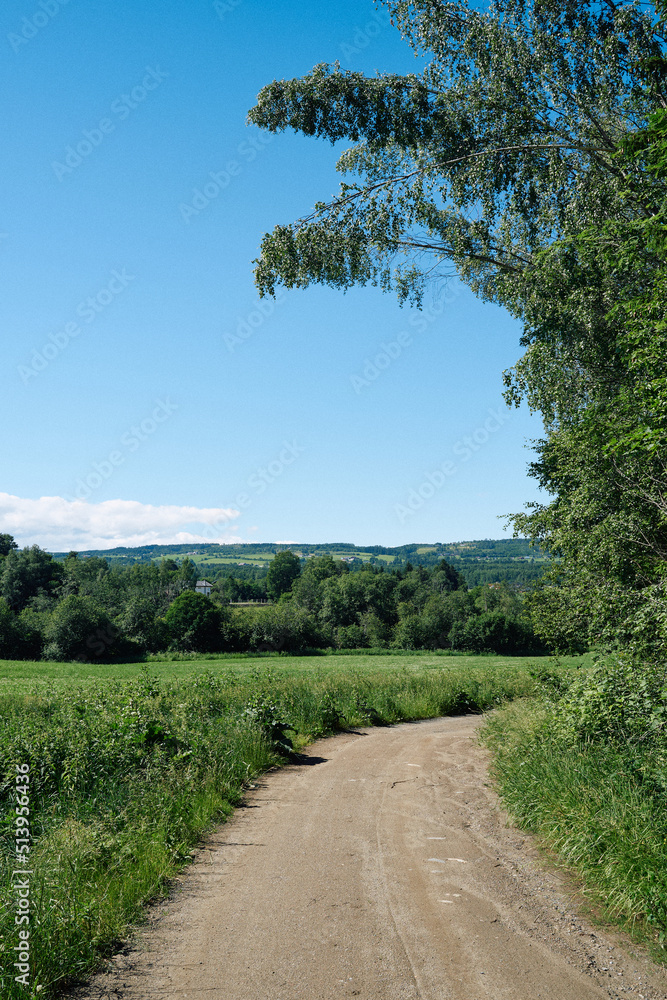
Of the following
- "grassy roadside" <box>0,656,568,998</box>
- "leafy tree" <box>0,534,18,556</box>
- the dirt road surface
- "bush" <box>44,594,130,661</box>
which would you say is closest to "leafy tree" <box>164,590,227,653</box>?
"bush" <box>44,594,130,661</box>

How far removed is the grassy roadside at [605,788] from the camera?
16.5ft

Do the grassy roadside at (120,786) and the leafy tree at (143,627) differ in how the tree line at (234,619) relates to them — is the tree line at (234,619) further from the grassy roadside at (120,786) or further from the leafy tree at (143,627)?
the grassy roadside at (120,786)

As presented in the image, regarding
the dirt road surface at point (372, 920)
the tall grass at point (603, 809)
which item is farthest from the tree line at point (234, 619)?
the dirt road surface at point (372, 920)

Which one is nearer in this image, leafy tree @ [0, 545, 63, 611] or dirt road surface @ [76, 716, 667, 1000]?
dirt road surface @ [76, 716, 667, 1000]

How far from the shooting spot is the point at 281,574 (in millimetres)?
143250

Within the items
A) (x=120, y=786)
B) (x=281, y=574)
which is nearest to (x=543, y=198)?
(x=120, y=786)

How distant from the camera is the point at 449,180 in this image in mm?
13930

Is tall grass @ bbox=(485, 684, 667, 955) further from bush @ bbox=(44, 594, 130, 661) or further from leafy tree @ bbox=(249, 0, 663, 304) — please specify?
bush @ bbox=(44, 594, 130, 661)

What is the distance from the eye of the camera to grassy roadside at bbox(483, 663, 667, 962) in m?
5.04

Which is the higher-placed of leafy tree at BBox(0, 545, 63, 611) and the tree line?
leafy tree at BBox(0, 545, 63, 611)

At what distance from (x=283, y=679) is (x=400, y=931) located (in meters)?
13.2

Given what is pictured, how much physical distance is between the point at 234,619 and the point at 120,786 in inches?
2713

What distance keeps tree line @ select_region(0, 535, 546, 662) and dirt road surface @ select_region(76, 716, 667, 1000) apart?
4939 cm

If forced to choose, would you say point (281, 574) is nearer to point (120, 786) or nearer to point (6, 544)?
point (6, 544)
